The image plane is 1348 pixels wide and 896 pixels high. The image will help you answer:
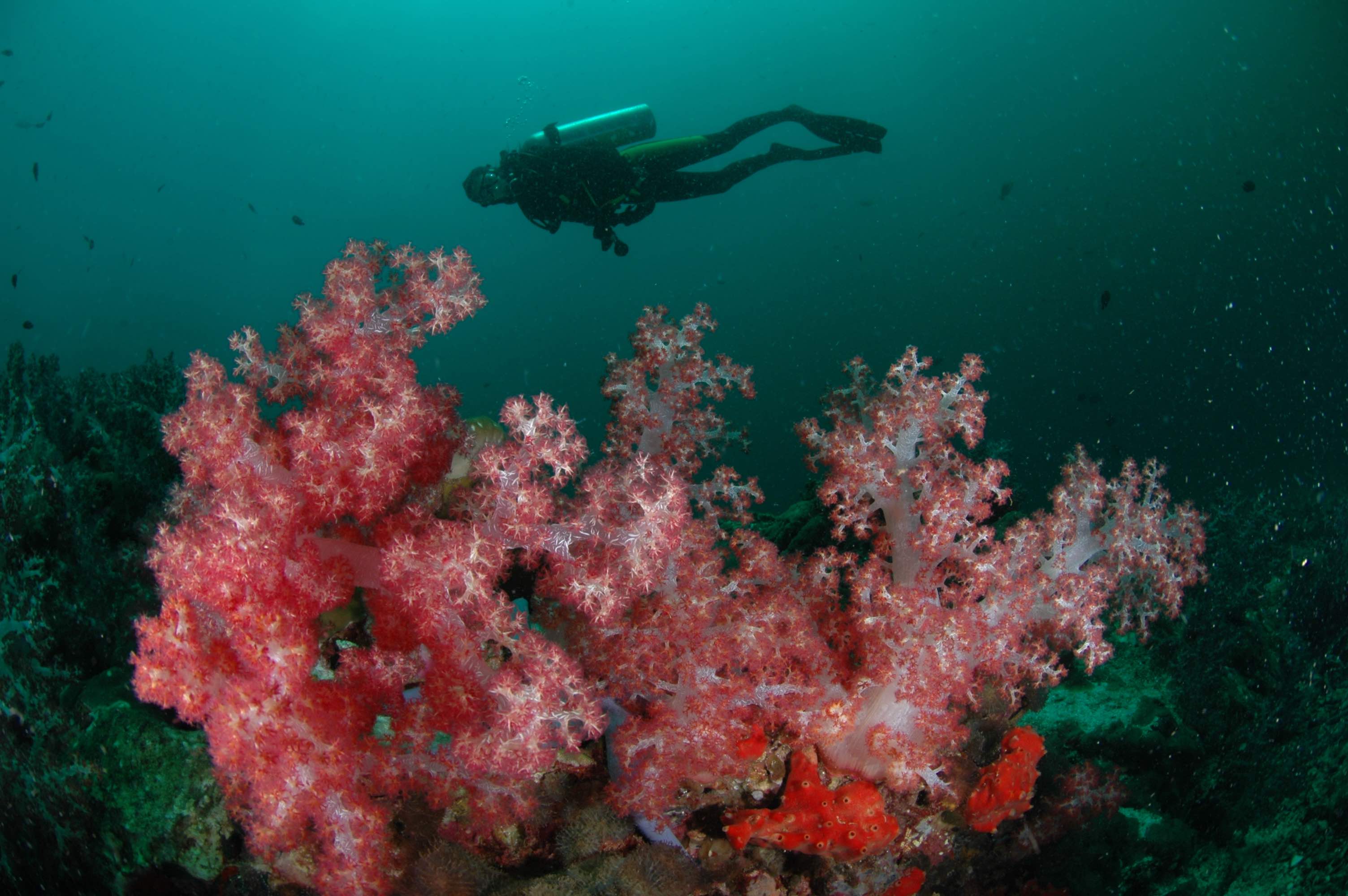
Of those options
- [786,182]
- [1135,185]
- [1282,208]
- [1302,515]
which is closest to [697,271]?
[786,182]

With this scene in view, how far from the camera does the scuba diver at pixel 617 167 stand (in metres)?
9.55

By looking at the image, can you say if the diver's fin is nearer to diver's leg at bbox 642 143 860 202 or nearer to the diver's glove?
diver's leg at bbox 642 143 860 202

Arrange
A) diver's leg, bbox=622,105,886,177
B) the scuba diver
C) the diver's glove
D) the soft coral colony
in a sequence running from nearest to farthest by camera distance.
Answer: the soft coral colony
the scuba diver
the diver's glove
diver's leg, bbox=622,105,886,177

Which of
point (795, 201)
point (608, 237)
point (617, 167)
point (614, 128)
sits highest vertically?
point (795, 201)

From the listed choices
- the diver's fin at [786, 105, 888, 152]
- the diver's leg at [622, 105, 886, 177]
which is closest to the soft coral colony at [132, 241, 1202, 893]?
the diver's leg at [622, 105, 886, 177]

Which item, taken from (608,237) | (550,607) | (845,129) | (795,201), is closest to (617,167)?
(608,237)

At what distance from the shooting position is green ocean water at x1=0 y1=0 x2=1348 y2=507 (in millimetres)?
48906

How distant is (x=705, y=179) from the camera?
11.1 metres

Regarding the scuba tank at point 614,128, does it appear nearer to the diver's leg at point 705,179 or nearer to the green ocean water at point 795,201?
the diver's leg at point 705,179

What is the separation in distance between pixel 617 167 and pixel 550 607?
28.9ft

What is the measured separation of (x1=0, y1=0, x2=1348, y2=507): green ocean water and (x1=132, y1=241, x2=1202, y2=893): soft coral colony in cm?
3199

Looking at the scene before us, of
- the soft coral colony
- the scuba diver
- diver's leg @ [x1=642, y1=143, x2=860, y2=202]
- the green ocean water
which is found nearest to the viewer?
the soft coral colony

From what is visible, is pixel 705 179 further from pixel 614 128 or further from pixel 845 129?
pixel 845 129

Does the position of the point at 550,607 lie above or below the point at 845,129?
below
